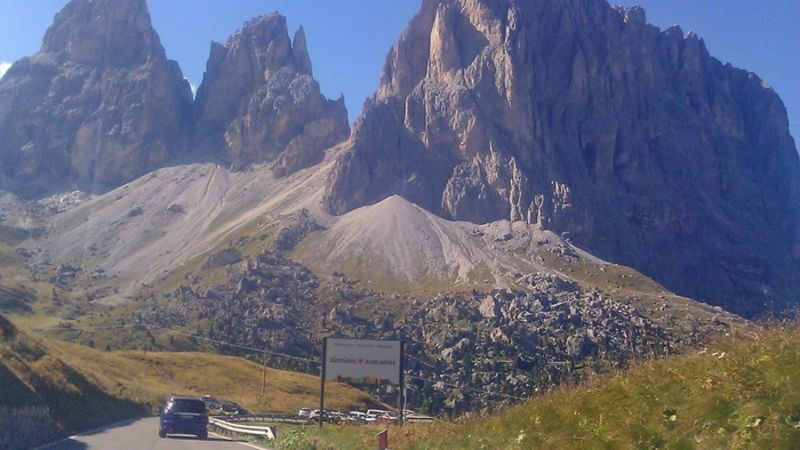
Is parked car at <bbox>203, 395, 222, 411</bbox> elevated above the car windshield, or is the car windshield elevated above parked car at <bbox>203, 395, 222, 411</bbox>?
the car windshield

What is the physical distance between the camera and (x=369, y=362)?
1485 inches

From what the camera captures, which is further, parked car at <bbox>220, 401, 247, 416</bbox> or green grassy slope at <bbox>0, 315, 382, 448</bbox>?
parked car at <bbox>220, 401, 247, 416</bbox>

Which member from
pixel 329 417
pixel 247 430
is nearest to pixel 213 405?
pixel 329 417

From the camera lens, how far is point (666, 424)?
11.9m

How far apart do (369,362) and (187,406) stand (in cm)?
821

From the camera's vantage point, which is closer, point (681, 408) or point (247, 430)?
point (681, 408)

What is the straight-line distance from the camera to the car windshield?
118ft

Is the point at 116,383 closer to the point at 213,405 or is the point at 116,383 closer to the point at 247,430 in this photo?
the point at 213,405

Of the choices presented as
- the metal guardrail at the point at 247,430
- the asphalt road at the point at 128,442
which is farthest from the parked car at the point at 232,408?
the asphalt road at the point at 128,442

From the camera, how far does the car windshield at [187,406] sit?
118 ft

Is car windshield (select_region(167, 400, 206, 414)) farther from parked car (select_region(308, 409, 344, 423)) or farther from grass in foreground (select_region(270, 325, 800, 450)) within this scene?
grass in foreground (select_region(270, 325, 800, 450))

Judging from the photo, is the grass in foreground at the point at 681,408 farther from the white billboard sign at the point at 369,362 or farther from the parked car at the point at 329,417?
the white billboard sign at the point at 369,362

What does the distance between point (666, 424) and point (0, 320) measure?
40273 millimetres

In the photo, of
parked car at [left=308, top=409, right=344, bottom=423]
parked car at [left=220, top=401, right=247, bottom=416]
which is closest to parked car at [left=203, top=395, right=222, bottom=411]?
parked car at [left=220, top=401, right=247, bottom=416]
